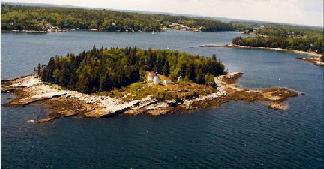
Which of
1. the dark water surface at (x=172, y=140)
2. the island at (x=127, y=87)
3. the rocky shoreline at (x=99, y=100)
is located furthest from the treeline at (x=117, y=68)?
the dark water surface at (x=172, y=140)

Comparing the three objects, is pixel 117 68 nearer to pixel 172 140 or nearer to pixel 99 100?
pixel 99 100

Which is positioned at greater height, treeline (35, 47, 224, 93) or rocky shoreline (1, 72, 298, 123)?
treeline (35, 47, 224, 93)

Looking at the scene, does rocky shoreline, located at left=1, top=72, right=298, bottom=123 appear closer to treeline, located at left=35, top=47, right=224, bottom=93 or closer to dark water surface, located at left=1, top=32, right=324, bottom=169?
dark water surface, located at left=1, top=32, right=324, bottom=169

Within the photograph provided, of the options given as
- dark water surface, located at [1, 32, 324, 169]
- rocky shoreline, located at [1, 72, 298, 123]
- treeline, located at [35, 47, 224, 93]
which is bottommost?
dark water surface, located at [1, 32, 324, 169]

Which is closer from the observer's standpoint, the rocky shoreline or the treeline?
the rocky shoreline

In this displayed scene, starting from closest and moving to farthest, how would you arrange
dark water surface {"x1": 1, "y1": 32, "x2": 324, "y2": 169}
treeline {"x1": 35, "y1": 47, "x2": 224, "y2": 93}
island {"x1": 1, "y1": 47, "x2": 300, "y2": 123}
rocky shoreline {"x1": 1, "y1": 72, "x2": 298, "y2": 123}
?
dark water surface {"x1": 1, "y1": 32, "x2": 324, "y2": 169}, rocky shoreline {"x1": 1, "y1": 72, "x2": 298, "y2": 123}, island {"x1": 1, "y1": 47, "x2": 300, "y2": 123}, treeline {"x1": 35, "y1": 47, "x2": 224, "y2": 93}

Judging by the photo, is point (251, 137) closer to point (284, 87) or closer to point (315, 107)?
point (315, 107)

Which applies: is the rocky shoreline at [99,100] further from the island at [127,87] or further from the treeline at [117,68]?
the treeline at [117,68]

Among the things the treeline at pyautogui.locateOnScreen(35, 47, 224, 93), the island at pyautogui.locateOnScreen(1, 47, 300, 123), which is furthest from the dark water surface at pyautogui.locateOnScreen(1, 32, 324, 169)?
the treeline at pyautogui.locateOnScreen(35, 47, 224, 93)
